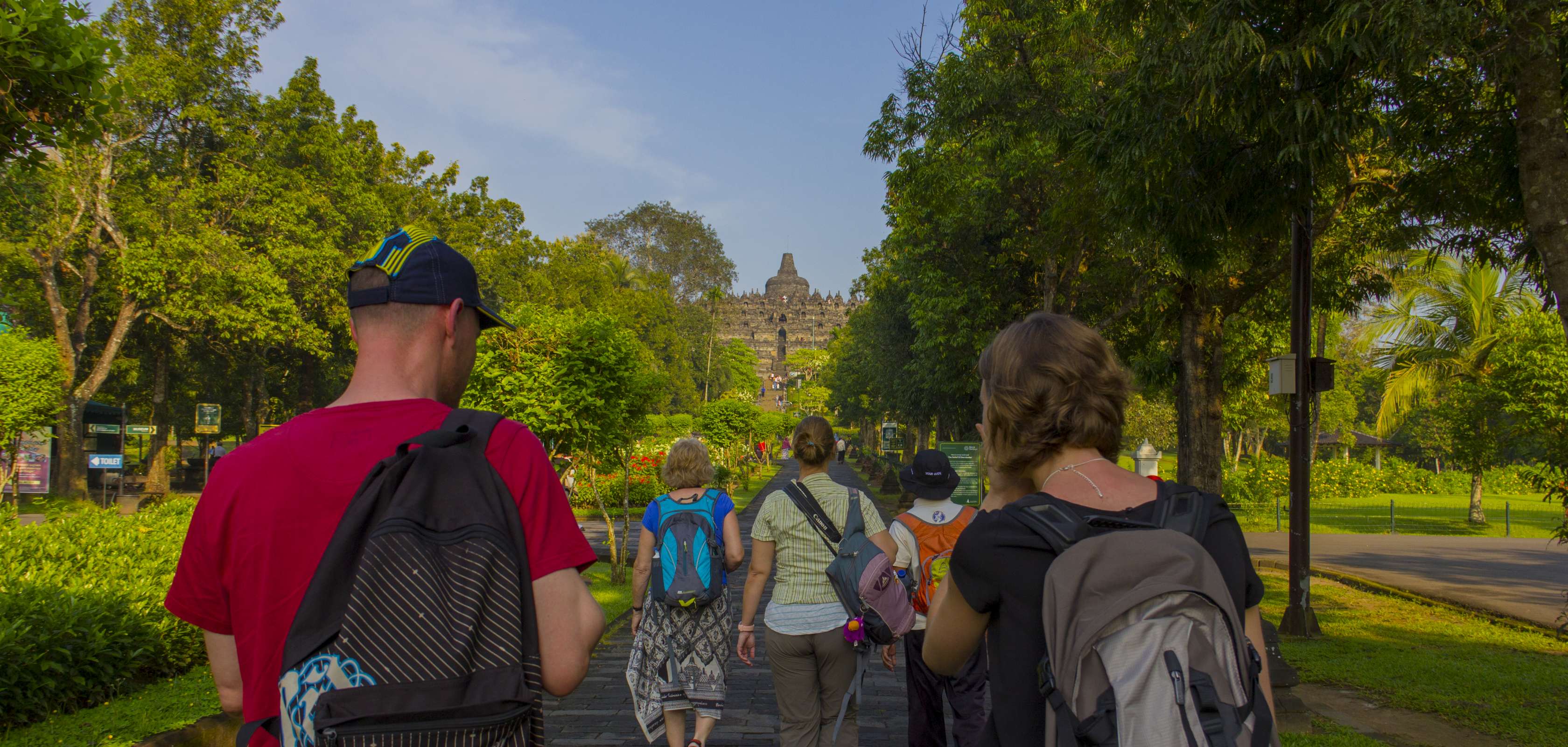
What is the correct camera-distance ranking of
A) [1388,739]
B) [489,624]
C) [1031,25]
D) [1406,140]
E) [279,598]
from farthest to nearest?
[1031,25]
[1406,140]
[1388,739]
[279,598]
[489,624]

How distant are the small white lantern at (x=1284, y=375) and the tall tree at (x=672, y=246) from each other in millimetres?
49982

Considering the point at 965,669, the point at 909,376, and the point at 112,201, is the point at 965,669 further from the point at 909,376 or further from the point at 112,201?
the point at 112,201

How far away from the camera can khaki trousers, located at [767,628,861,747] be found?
4160 millimetres

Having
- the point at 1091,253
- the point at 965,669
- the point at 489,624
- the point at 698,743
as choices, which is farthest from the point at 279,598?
the point at 1091,253

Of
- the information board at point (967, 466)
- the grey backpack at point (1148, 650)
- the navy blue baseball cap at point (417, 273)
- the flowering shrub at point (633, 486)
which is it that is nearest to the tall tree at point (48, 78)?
the navy blue baseball cap at point (417, 273)

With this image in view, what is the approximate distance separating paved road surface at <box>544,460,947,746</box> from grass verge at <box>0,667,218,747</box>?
72.7 inches

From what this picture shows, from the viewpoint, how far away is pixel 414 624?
1.30m

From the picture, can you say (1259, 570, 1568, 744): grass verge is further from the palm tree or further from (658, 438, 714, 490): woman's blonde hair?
the palm tree

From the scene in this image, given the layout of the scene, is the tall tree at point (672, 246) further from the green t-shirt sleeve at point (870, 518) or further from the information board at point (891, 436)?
the green t-shirt sleeve at point (870, 518)

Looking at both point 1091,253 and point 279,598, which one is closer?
point 279,598

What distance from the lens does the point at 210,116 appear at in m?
23.7

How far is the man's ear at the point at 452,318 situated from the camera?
163 cm

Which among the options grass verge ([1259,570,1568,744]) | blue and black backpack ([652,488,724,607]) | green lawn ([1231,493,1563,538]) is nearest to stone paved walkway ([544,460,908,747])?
blue and black backpack ([652,488,724,607])

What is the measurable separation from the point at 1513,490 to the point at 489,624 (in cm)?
5220
